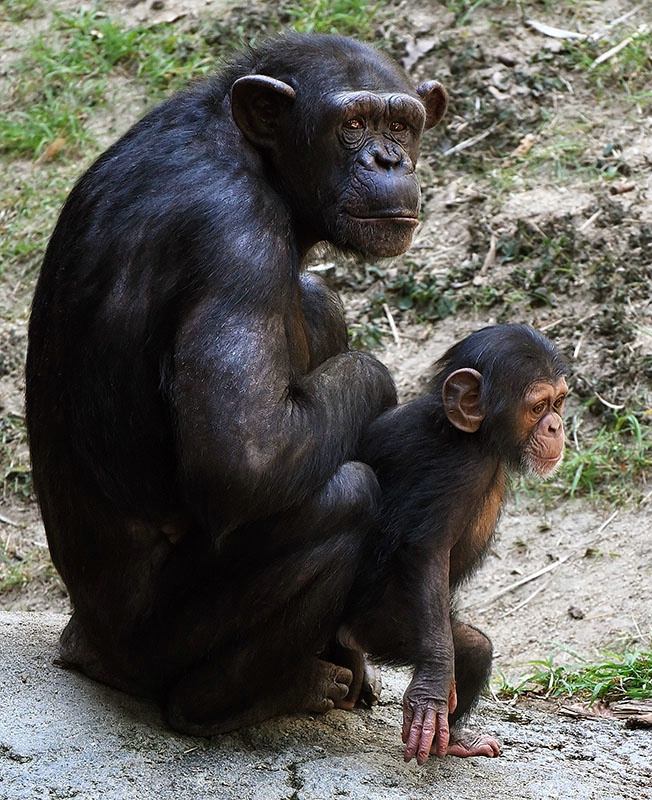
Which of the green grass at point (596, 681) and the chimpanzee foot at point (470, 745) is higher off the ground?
the chimpanzee foot at point (470, 745)

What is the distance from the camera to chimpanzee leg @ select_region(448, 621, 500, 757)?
5406 millimetres

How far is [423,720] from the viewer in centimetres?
493

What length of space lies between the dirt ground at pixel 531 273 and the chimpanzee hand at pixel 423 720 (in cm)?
253

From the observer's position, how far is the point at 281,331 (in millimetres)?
4883

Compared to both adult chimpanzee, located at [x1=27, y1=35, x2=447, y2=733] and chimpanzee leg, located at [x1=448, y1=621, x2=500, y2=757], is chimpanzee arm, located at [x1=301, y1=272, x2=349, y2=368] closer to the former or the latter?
adult chimpanzee, located at [x1=27, y1=35, x2=447, y2=733]

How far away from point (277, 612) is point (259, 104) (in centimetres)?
210

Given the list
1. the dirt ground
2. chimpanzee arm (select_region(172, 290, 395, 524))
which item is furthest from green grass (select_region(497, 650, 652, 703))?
chimpanzee arm (select_region(172, 290, 395, 524))

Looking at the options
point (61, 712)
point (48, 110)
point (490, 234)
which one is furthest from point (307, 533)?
point (48, 110)

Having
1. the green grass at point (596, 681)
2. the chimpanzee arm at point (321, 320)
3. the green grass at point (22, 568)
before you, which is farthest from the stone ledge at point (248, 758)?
the green grass at point (22, 568)

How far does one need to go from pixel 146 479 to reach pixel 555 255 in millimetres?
5468

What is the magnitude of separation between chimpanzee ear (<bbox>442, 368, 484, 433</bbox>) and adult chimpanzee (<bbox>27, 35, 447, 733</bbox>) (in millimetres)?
317

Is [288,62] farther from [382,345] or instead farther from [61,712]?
[382,345]

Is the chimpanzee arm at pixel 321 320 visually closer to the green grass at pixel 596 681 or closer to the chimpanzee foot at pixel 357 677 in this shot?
A: the chimpanzee foot at pixel 357 677

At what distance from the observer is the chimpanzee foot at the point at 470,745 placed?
536 cm
